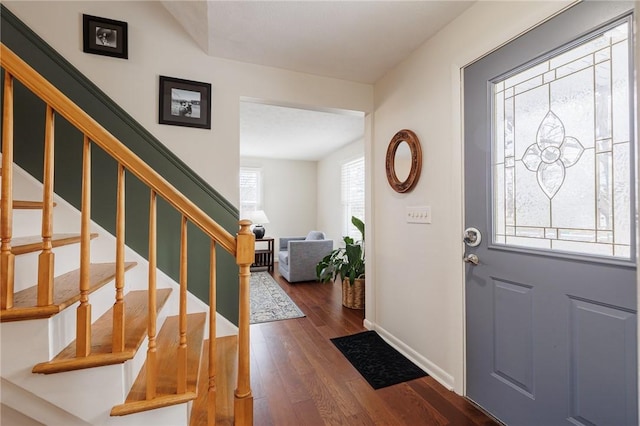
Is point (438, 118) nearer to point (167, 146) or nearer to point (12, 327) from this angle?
point (167, 146)

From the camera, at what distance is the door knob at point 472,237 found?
1.61m

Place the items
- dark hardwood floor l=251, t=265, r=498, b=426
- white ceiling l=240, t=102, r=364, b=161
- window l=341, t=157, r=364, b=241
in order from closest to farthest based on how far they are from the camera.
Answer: dark hardwood floor l=251, t=265, r=498, b=426
white ceiling l=240, t=102, r=364, b=161
window l=341, t=157, r=364, b=241

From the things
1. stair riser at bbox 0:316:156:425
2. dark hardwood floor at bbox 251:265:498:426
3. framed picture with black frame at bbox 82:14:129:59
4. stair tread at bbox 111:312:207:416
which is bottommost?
dark hardwood floor at bbox 251:265:498:426

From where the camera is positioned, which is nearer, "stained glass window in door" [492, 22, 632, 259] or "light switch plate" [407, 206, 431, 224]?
"stained glass window in door" [492, 22, 632, 259]

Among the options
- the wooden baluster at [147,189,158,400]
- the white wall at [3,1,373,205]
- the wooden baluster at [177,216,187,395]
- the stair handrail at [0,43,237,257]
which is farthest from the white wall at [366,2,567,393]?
the wooden baluster at [147,189,158,400]

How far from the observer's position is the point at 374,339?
7.99 feet

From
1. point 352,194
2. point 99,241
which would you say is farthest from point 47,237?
point 352,194

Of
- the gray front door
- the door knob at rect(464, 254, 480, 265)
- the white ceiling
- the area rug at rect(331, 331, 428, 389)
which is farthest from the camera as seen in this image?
the white ceiling

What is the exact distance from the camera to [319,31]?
1873mm

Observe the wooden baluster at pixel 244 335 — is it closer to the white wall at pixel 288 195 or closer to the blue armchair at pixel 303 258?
the blue armchair at pixel 303 258

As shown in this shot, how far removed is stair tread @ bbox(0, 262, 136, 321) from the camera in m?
0.97

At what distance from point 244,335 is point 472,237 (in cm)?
140

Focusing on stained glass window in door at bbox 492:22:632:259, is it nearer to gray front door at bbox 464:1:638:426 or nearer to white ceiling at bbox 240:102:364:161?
gray front door at bbox 464:1:638:426

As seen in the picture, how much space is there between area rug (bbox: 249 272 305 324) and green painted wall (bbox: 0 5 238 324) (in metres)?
0.84
